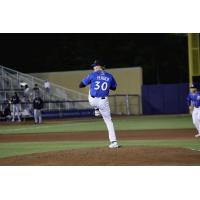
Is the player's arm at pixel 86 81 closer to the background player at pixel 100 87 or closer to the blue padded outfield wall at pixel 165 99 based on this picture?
the background player at pixel 100 87

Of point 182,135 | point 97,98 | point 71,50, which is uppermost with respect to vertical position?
point 71,50

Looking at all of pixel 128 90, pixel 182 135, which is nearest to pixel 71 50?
pixel 128 90

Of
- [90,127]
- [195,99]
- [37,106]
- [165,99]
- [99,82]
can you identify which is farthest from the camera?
[165,99]

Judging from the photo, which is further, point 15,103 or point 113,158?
point 15,103

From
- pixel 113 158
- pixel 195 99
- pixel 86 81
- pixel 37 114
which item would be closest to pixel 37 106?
pixel 37 114

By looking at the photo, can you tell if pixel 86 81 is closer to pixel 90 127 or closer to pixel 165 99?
pixel 90 127

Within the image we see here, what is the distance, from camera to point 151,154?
1031 centimetres

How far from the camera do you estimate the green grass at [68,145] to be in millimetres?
12633

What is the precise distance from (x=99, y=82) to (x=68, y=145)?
3156 millimetres

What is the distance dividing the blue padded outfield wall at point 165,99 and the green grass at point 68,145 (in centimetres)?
1645

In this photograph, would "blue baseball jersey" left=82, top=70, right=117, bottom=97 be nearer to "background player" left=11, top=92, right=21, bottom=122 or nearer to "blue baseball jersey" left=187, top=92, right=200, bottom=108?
"blue baseball jersey" left=187, top=92, right=200, bottom=108

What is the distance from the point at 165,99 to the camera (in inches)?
1214
